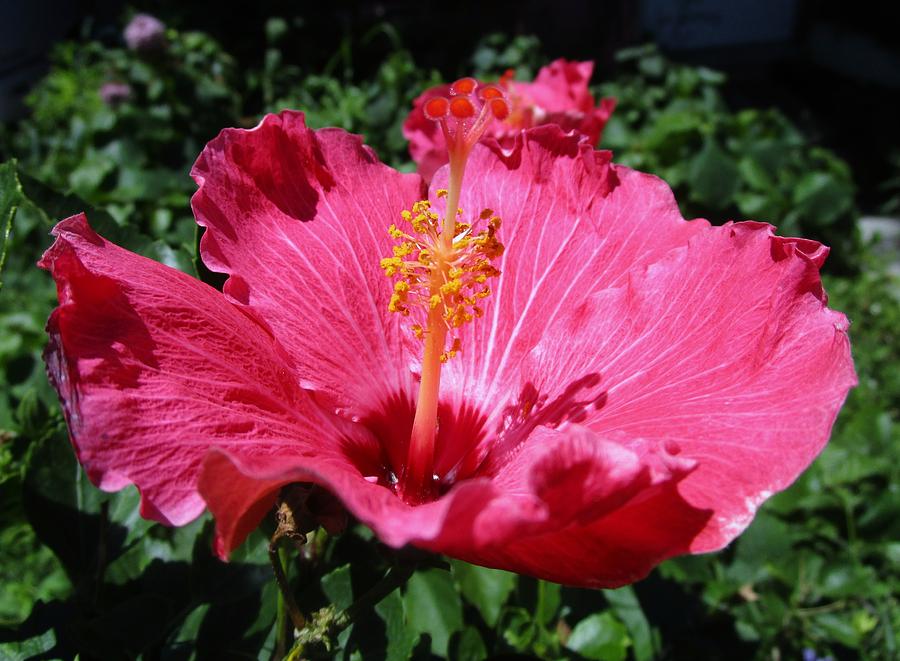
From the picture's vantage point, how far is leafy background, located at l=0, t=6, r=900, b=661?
2.97 feet

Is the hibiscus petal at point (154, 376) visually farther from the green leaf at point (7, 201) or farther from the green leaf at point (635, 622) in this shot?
the green leaf at point (635, 622)

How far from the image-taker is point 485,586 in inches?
47.4

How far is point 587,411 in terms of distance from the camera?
90cm

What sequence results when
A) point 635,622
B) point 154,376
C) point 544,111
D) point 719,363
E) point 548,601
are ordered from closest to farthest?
point 154,376 < point 719,363 < point 548,601 < point 635,622 < point 544,111

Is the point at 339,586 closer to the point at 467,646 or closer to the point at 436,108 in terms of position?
the point at 467,646

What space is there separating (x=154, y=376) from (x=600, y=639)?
75 cm

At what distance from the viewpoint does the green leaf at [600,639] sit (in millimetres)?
1107

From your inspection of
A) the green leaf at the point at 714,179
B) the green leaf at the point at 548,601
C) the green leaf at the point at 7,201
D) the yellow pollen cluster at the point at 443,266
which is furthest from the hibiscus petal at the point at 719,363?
the green leaf at the point at 714,179

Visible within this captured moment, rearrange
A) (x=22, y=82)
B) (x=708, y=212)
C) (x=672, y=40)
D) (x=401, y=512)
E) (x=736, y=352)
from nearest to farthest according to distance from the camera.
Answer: (x=401, y=512)
(x=736, y=352)
(x=708, y=212)
(x=22, y=82)
(x=672, y=40)

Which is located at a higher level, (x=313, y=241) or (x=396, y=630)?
(x=313, y=241)

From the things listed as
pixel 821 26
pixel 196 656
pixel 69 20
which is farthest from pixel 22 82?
pixel 821 26

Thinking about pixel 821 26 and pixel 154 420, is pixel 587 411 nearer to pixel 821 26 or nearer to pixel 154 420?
pixel 154 420

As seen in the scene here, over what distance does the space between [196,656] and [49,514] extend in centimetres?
27

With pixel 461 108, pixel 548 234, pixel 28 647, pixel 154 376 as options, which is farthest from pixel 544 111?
pixel 28 647
